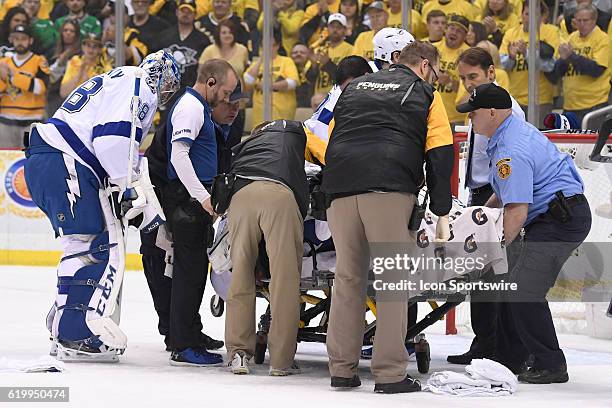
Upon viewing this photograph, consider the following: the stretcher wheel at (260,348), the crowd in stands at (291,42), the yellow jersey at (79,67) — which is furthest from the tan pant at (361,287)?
the yellow jersey at (79,67)

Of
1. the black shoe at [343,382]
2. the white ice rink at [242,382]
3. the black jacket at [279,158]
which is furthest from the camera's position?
the black jacket at [279,158]

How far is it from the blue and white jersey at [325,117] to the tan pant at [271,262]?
1.21ft

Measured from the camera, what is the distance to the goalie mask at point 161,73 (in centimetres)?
658

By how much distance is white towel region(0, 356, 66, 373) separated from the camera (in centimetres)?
603

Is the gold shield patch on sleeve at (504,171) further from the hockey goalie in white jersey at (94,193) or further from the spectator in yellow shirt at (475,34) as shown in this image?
the spectator in yellow shirt at (475,34)

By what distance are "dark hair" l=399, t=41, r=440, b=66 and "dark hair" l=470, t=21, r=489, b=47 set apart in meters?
4.73

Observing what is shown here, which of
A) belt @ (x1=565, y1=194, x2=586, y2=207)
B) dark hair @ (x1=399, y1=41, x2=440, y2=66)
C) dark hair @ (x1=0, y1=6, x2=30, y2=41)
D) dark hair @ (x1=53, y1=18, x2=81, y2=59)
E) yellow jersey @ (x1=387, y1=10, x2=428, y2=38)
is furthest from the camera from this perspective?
dark hair @ (x1=0, y1=6, x2=30, y2=41)

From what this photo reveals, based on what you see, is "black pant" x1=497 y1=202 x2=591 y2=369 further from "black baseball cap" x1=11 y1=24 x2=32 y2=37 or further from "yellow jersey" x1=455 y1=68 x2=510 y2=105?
"black baseball cap" x1=11 y1=24 x2=32 y2=37

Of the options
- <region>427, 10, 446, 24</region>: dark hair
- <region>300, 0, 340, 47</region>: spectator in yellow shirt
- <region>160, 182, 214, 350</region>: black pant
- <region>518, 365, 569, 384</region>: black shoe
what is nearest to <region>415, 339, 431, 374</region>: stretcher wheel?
<region>518, 365, 569, 384</region>: black shoe

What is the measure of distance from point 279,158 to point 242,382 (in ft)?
3.27

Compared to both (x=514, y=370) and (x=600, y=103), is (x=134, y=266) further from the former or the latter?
(x=514, y=370)

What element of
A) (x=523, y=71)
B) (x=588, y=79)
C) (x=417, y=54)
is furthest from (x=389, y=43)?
(x=523, y=71)

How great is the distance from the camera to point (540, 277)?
19.4 feet

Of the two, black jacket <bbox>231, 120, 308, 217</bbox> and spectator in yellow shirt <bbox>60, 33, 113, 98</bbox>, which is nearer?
black jacket <bbox>231, 120, 308, 217</bbox>
